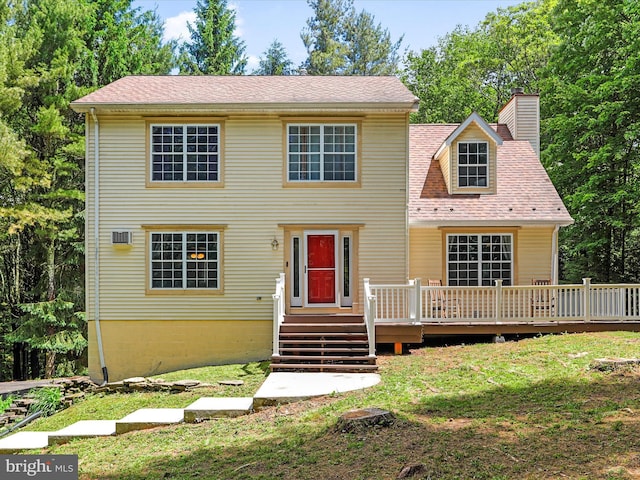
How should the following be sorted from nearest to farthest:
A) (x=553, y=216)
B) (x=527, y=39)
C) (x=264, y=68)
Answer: (x=553, y=216)
(x=527, y=39)
(x=264, y=68)

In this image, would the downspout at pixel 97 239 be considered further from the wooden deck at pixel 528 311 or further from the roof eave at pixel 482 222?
the roof eave at pixel 482 222

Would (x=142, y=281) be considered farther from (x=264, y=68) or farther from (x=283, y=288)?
(x=264, y=68)

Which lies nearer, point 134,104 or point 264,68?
point 134,104

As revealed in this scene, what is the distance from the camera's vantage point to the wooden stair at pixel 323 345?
12.3 m

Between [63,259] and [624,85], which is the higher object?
[624,85]

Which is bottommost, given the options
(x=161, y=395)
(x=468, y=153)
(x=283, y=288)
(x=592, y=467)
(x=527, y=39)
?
(x=161, y=395)

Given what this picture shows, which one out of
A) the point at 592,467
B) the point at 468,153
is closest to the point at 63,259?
the point at 468,153

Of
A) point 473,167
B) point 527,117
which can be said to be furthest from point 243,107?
point 527,117

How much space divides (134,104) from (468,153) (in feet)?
27.7

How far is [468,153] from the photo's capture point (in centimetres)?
1642

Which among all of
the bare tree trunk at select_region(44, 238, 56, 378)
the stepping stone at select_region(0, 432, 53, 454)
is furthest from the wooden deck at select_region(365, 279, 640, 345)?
the bare tree trunk at select_region(44, 238, 56, 378)

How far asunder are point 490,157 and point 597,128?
761cm

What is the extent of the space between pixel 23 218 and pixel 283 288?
10515 mm

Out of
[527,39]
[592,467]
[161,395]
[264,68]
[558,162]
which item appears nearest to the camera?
[592,467]
